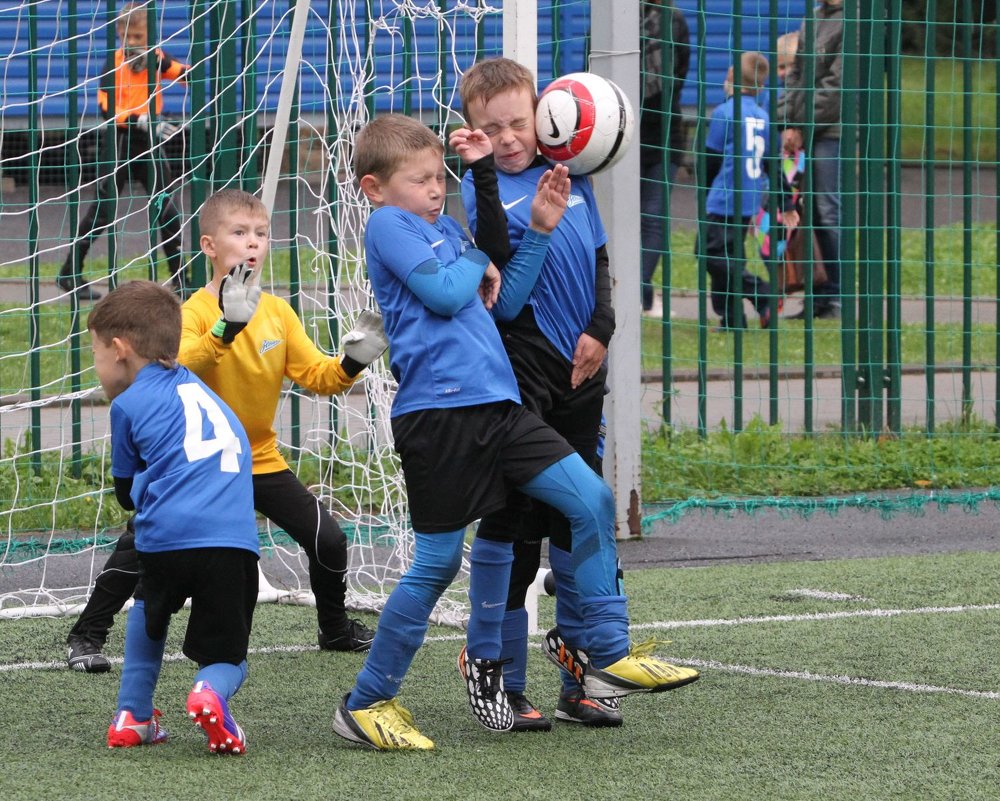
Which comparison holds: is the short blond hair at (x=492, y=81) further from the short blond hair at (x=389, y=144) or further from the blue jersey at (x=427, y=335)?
the blue jersey at (x=427, y=335)

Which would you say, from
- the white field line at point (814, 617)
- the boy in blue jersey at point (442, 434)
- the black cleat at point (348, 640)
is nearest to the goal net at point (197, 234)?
the black cleat at point (348, 640)

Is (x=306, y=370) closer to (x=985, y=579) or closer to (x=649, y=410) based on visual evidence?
(x=985, y=579)

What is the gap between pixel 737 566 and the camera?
6.53m

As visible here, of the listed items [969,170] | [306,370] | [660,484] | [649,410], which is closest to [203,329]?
[306,370]

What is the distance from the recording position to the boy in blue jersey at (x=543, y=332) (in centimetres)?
407

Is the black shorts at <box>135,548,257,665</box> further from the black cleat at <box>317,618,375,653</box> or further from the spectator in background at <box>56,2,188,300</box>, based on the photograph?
the spectator in background at <box>56,2,188,300</box>

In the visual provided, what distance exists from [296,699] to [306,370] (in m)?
0.96

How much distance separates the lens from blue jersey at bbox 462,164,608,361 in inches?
162

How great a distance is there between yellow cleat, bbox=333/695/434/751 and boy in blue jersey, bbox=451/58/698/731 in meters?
0.35

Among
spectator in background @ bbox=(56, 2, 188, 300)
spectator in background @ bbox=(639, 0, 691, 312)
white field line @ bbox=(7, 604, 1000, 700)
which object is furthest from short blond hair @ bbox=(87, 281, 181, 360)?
spectator in background @ bbox=(639, 0, 691, 312)

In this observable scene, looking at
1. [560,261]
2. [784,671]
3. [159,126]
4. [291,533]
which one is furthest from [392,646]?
[159,126]

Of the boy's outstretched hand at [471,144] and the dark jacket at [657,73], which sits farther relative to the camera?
the dark jacket at [657,73]

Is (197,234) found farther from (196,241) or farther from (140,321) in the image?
(140,321)

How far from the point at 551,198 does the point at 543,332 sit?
399 mm
